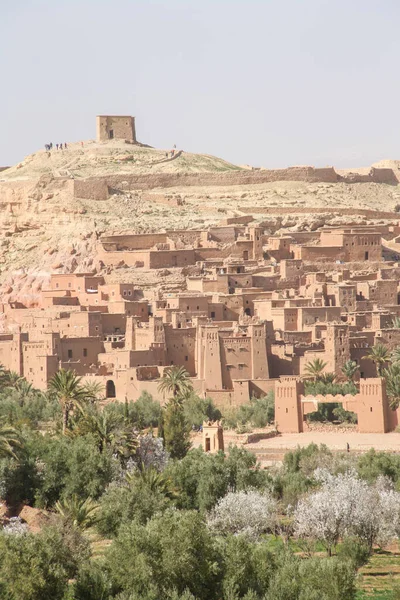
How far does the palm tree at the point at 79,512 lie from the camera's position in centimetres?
3716

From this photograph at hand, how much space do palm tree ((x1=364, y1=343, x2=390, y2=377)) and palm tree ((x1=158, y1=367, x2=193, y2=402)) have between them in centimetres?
599

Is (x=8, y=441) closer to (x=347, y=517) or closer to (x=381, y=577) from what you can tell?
(x=347, y=517)

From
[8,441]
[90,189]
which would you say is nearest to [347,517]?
[8,441]

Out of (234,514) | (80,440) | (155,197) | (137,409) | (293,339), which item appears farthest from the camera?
(155,197)

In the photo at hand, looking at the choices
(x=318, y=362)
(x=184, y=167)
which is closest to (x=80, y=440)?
(x=318, y=362)

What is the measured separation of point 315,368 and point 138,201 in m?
21.3

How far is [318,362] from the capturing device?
5625 centimetres

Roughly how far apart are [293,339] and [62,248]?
14786 mm

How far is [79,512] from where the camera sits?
37.6 metres

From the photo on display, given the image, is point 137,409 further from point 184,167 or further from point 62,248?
point 184,167

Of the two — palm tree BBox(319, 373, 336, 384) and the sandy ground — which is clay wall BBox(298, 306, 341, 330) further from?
the sandy ground

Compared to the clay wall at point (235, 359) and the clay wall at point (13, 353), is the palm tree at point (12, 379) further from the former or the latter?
the clay wall at point (235, 359)

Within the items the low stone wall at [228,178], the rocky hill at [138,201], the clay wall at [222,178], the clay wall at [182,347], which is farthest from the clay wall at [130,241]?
the clay wall at [182,347]

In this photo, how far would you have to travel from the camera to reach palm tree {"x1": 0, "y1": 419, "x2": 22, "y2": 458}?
139ft
